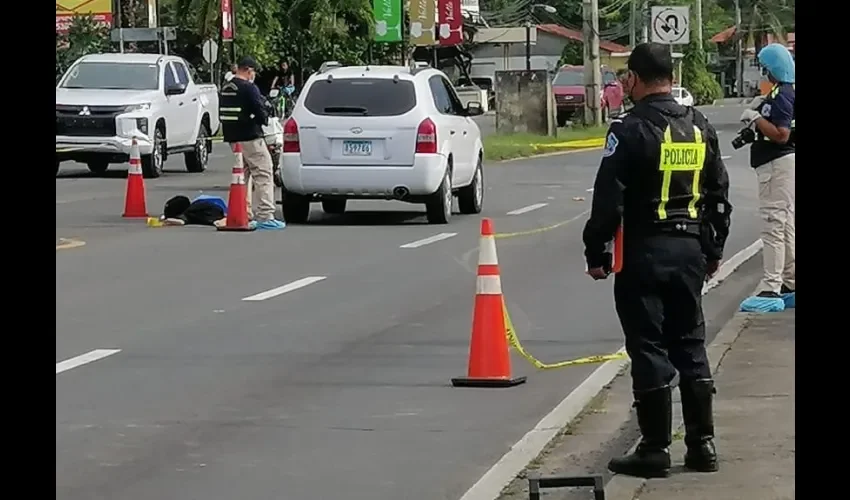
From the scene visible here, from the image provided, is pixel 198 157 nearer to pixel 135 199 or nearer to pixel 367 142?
pixel 135 199

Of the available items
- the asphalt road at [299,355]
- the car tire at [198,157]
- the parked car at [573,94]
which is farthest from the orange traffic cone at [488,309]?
the parked car at [573,94]

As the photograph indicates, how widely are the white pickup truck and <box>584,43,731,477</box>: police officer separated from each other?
20018 millimetres

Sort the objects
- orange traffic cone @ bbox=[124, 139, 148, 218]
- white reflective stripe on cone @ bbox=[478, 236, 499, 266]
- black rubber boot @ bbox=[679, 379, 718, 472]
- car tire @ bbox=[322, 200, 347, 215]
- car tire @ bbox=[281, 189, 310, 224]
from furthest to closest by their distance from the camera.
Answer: car tire @ bbox=[322, 200, 347, 215]
orange traffic cone @ bbox=[124, 139, 148, 218]
car tire @ bbox=[281, 189, 310, 224]
white reflective stripe on cone @ bbox=[478, 236, 499, 266]
black rubber boot @ bbox=[679, 379, 718, 472]

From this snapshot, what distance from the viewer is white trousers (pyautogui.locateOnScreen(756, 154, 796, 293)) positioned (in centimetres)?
1201

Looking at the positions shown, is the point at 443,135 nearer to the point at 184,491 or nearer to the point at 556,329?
the point at 556,329

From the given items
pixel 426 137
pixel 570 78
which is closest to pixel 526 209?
pixel 426 137

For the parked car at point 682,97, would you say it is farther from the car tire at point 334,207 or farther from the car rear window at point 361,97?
the car tire at point 334,207

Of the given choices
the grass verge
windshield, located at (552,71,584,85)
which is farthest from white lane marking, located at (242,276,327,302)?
windshield, located at (552,71,584,85)

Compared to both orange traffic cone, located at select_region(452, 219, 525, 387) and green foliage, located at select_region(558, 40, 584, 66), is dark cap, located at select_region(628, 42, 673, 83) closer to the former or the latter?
orange traffic cone, located at select_region(452, 219, 525, 387)

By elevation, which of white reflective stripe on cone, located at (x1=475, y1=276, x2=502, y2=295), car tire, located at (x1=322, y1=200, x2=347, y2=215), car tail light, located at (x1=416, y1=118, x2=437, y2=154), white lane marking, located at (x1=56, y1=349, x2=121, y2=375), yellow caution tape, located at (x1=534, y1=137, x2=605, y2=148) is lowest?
white lane marking, located at (x1=56, y1=349, x2=121, y2=375)

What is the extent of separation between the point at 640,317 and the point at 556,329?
4.86 meters

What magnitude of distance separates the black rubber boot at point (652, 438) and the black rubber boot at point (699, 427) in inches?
4.2

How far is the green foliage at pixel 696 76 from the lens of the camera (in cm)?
8775

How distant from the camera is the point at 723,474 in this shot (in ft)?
24.3
